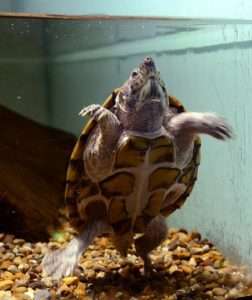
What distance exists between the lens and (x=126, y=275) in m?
1.78

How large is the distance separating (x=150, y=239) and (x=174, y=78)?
86cm

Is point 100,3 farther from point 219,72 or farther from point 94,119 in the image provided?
point 94,119

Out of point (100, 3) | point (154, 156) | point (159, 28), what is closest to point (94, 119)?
point (154, 156)

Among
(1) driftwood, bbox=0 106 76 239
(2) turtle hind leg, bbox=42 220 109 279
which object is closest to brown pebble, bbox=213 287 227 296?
(2) turtle hind leg, bbox=42 220 109 279

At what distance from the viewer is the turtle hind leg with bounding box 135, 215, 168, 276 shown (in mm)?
1823

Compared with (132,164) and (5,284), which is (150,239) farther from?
(5,284)

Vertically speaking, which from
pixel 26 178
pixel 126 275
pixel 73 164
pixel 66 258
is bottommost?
pixel 126 275

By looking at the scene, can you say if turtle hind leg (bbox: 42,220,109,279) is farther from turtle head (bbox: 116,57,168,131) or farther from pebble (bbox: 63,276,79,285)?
turtle head (bbox: 116,57,168,131)

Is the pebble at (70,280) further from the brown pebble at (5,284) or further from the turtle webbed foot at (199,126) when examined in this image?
the turtle webbed foot at (199,126)

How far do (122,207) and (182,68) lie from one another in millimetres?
864

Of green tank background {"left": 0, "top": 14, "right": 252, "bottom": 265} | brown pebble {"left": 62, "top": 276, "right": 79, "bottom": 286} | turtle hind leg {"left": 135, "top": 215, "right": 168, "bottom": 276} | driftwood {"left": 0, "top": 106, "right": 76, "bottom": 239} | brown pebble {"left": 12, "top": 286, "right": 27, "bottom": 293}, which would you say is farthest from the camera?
driftwood {"left": 0, "top": 106, "right": 76, "bottom": 239}

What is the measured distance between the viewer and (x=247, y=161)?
2025 millimetres

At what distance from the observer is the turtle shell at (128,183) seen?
155 cm

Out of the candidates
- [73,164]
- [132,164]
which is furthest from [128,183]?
[73,164]
